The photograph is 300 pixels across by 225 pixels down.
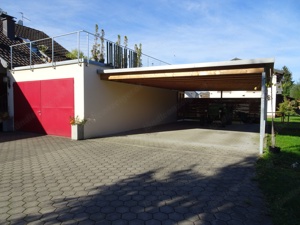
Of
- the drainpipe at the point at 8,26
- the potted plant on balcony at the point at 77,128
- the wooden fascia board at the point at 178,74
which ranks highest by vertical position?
the drainpipe at the point at 8,26

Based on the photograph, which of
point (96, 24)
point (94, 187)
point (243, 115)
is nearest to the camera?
point (94, 187)

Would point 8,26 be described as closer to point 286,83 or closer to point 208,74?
point 208,74

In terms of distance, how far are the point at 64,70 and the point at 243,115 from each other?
14.9 meters

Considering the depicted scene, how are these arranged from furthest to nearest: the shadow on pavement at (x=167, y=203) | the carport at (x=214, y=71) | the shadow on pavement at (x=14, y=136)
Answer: the shadow on pavement at (x=14, y=136) → the carport at (x=214, y=71) → the shadow on pavement at (x=167, y=203)

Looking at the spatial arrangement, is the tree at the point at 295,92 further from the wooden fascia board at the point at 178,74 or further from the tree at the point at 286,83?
the wooden fascia board at the point at 178,74

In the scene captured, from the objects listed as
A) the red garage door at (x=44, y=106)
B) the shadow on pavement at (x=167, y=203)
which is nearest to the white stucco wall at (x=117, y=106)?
the red garage door at (x=44, y=106)

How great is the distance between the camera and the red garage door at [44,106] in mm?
9969

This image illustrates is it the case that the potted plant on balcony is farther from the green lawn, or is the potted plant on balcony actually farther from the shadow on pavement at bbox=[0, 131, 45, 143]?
the green lawn

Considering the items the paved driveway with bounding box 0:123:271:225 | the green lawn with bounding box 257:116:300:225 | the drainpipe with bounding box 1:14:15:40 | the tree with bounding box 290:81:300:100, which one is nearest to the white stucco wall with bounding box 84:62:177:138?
the paved driveway with bounding box 0:123:271:225

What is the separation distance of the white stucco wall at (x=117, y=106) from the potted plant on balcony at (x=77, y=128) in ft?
0.81

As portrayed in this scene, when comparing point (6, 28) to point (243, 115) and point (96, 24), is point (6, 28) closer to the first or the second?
point (96, 24)

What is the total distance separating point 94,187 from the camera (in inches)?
170

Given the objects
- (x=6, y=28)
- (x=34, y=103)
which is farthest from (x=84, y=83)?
(x=6, y=28)

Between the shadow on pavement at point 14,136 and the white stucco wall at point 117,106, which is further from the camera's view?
the white stucco wall at point 117,106
